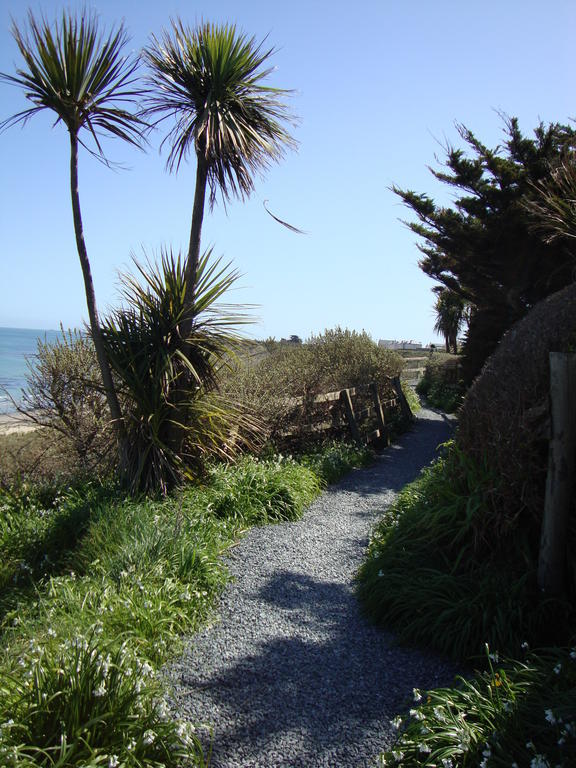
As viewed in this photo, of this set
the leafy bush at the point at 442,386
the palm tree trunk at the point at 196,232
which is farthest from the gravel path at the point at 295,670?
the leafy bush at the point at 442,386

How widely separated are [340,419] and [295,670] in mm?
6884

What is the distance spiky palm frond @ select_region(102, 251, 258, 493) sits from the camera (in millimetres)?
5895

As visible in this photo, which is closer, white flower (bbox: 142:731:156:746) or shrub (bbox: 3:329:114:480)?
white flower (bbox: 142:731:156:746)

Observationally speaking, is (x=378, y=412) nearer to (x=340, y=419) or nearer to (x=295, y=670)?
(x=340, y=419)

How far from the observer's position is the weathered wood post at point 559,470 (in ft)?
11.2

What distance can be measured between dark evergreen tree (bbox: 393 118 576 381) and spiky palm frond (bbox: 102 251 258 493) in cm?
737

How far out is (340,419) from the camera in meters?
10.0

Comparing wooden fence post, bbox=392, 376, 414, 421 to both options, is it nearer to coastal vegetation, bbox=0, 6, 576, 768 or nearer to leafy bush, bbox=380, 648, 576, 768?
coastal vegetation, bbox=0, 6, 576, 768

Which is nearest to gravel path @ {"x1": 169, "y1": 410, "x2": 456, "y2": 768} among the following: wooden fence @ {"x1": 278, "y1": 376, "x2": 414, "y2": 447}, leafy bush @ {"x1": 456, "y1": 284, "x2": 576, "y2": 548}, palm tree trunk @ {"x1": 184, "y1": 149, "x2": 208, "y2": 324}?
leafy bush @ {"x1": 456, "y1": 284, "x2": 576, "y2": 548}

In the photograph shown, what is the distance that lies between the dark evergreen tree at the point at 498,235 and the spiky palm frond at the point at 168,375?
737 cm

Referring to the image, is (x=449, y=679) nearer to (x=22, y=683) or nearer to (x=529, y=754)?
(x=529, y=754)

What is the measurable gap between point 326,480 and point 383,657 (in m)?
4.54

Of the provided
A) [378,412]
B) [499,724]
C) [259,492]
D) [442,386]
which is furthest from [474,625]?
[442,386]

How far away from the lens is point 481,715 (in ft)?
8.12
